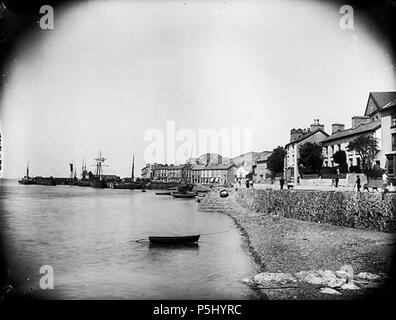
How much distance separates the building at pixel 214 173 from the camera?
8962 cm

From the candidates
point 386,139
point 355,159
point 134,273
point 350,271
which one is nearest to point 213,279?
point 134,273

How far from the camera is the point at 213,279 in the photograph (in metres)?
10.5

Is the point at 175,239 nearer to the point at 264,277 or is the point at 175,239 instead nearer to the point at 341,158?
the point at 264,277

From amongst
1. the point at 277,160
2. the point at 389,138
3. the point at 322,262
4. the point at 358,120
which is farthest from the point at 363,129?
the point at 322,262

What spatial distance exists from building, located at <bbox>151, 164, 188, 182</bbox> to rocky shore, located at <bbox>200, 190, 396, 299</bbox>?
94.4 m

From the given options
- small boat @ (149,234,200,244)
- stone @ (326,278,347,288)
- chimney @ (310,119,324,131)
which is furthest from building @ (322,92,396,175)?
stone @ (326,278,347,288)

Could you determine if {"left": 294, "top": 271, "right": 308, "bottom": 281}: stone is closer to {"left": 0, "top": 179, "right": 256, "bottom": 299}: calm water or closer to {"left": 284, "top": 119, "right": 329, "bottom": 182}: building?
{"left": 0, "top": 179, "right": 256, "bottom": 299}: calm water

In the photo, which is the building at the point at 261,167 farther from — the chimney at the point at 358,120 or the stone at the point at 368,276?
the stone at the point at 368,276

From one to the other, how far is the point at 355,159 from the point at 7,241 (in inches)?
1046

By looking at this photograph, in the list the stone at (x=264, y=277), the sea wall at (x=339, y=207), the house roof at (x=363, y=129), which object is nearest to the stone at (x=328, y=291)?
the stone at (x=264, y=277)

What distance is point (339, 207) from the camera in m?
14.7

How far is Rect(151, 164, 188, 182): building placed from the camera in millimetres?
109900
